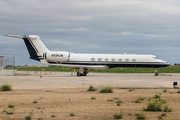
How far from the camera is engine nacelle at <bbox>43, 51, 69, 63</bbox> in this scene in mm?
35375

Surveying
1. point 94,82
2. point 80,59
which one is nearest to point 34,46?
point 80,59

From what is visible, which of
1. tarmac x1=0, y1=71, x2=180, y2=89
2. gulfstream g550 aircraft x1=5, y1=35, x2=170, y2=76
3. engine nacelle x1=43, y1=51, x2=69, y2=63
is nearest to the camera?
tarmac x1=0, y1=71, x2=180, y2=89

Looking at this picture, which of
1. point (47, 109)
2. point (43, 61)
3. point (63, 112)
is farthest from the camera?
point (43, 61)

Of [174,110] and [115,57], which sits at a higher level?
[115,57]

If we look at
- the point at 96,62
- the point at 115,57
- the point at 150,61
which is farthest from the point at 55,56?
the point at 150,61

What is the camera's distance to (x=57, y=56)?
3562 centimetres

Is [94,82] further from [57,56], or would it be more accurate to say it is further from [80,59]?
[57,56]

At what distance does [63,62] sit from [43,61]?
304cm

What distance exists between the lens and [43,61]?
117 ft

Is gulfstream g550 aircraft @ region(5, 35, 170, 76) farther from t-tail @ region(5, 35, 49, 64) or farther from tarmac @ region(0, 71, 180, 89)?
Result: tarmac @ region(0, 71, 180, 89)

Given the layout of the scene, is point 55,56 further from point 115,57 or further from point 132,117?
point 132,117

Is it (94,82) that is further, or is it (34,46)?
(34,46)

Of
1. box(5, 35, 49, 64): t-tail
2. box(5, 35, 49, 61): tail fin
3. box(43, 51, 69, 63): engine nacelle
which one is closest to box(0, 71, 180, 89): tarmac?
box(43, 51, 69, 63): engine nacelle

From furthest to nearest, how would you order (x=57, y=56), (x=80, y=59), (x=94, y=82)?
(x=80, y=59) → (x=57, y=56) → (x=94, y=82)
